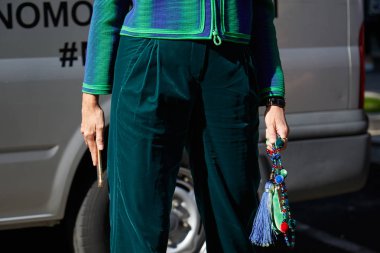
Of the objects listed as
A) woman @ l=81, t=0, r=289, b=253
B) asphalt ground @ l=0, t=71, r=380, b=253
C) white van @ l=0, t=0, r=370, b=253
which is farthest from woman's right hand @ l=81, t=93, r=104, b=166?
asphalt ground @ l=0, t=71, r=380, b=253

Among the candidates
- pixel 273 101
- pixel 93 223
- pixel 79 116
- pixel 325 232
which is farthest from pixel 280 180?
pixel 325 232

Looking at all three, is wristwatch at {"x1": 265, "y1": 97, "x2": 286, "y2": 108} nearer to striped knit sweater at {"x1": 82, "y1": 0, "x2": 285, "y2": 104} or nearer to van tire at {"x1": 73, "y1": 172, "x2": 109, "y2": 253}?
striped knit sweater at {"x1": 82, "y1": 0, "x2": 285, "y2": 104}

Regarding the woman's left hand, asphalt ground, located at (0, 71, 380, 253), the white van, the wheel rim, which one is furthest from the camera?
asphalt ground, located at (0, 71, 380, 253)

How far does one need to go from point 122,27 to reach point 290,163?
1.88 meters

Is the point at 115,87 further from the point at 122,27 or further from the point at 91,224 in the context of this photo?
the point at 91,224

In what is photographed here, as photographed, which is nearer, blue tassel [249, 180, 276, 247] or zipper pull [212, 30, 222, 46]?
zipper pull [212, 30, 222, 46]

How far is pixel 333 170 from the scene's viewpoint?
396cm

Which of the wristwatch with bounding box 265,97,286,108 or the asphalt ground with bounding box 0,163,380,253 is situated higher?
the wristwatch with bounding box 265,97,286,108

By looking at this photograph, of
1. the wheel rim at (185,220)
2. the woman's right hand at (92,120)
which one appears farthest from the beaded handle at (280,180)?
the wheel rim at (185,220)

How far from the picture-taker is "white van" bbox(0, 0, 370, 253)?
3359 millimetres

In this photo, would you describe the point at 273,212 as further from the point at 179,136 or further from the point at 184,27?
the point at 184,27

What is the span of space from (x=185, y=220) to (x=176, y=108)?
6.12 feet

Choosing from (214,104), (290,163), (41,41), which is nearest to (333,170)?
(290,163)

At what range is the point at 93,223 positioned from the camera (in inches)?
141
